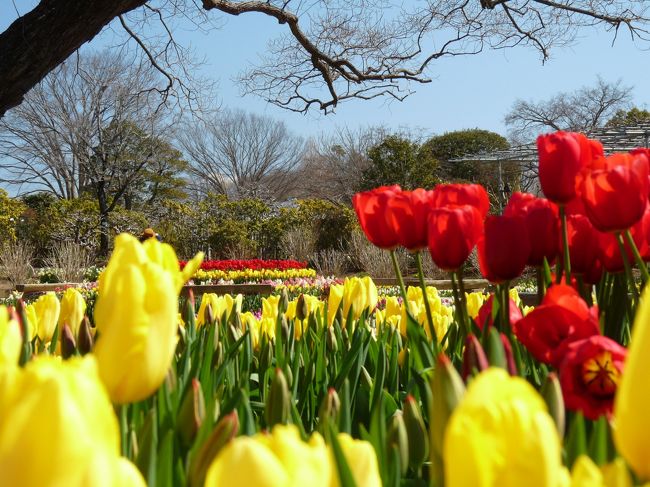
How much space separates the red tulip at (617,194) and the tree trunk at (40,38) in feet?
20.6

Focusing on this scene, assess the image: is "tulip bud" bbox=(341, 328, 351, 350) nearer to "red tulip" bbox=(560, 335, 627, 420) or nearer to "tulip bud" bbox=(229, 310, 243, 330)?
"tulip bud" bbox=(229, 310, 243, 330)

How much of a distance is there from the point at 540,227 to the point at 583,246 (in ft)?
0.28

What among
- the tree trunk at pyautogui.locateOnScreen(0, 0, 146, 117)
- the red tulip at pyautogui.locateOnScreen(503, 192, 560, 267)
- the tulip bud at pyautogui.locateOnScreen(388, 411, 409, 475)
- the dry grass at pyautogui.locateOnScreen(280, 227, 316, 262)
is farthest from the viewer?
the dry grass at pyautogui.locateOnScreen(280, 227, 316, 262)

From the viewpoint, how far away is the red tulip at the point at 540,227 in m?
1.25

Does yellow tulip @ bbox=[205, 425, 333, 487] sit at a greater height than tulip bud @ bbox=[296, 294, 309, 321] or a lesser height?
greater

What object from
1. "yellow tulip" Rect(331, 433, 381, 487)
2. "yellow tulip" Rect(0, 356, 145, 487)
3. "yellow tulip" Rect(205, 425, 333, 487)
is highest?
"yellow tulip" Rect(0, 356, 145, 487)

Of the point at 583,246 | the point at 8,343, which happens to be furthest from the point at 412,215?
the point at 8,343

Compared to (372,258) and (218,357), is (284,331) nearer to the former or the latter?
(218,357)

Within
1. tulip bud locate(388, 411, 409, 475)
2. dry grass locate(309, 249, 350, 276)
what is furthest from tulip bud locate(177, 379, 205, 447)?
dry grass locate(309, 249, 350, 276)

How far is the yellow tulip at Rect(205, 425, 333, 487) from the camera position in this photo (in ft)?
1.08

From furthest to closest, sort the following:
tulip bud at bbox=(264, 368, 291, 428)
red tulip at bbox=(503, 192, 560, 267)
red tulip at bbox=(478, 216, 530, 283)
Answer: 1. red tulip at bbox=(503, 192, 560, 267)
2. red tulip at bbox=(478, 216, 530, 283)
3. tulip bud at bbox=(264, 368, 291, 428)

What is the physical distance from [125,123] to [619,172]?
29.3 meters

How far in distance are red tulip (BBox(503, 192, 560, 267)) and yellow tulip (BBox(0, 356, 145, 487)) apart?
38.8 inches

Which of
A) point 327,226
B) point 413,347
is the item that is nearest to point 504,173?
point 327,226
